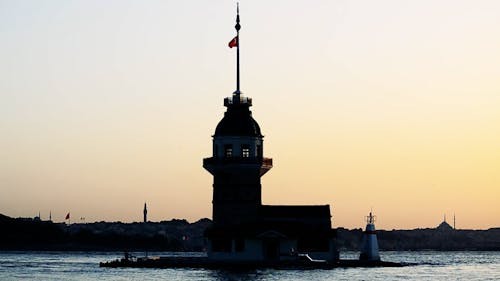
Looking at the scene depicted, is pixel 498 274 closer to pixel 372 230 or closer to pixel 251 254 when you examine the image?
pixel 372 230

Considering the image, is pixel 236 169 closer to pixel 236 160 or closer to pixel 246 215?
pixel 236 160

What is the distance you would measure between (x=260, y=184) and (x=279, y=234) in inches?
210

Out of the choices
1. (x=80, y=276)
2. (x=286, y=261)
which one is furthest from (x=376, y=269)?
(x=80, y=276)

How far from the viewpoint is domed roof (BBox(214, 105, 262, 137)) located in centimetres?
11688

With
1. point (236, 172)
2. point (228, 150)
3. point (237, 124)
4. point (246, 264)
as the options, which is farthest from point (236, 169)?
point (246, 264)

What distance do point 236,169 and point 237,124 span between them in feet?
13.5

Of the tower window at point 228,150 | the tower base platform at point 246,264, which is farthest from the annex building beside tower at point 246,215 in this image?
the tower base platform at point 246,264

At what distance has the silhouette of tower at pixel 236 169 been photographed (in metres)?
116

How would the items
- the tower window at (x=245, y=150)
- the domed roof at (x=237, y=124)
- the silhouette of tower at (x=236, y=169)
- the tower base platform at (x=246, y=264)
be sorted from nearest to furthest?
1. the tower base platform at (x=246, y=264)
2. the silhouette of tower at (x=236, y=169)
3. the tower window at (x=245, y=150)
4. the domed roof at (x=237, y=124)

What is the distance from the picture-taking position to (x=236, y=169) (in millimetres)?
115875

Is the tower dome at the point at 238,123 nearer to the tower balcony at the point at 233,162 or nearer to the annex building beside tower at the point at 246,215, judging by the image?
the annex building beside tower at the point at 246,215

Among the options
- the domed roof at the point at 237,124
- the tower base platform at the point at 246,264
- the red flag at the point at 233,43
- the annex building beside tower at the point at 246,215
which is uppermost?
the red flag at the point at 233,43

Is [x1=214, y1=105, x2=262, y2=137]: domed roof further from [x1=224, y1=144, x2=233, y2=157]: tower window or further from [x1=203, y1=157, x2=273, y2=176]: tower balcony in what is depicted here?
[x1=203, y1=157, x2=273, y2=176]: tower balcony

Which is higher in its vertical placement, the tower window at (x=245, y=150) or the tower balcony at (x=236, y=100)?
the tower balcony at (x=236, y=100)
